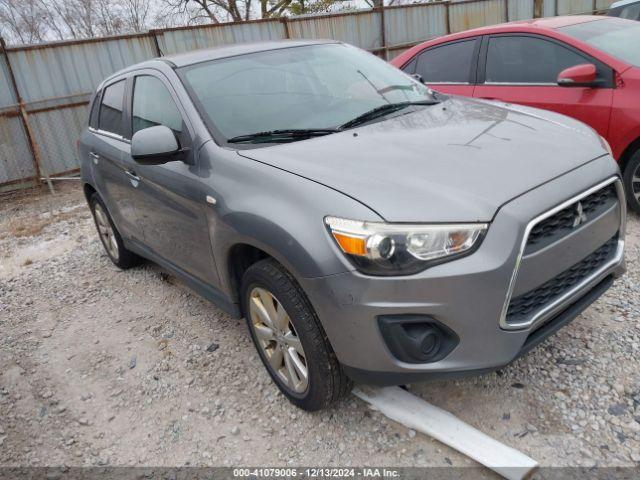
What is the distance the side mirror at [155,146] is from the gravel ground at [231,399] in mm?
1262

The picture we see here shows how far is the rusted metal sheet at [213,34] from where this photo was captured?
920cm

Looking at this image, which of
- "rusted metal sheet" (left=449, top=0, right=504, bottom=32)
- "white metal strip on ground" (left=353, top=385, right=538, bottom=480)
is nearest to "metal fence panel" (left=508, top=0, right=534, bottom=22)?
"rusted metal sheet" (left=449, top=0, right=504, bottom=32)

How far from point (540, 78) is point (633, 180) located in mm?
1188

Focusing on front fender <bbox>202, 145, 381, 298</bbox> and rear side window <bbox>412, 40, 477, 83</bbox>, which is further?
rear side window <bbox>412, 40, 477, 83</bbox>

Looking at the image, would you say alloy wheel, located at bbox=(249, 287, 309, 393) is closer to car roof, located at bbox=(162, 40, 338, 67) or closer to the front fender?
the front fender

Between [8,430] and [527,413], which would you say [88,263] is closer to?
[8,430]

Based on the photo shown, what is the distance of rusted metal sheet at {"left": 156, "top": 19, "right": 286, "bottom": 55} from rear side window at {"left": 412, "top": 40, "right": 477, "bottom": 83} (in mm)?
4487

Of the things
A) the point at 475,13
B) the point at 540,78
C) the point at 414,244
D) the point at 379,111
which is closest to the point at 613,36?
the point at 540,78

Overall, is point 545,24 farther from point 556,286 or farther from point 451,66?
point 556,286

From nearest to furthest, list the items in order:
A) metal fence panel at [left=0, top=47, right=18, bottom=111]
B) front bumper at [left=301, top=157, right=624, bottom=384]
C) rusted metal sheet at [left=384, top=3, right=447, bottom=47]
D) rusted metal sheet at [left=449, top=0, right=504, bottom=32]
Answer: front bumper at [left=301, top=157, right=624, bottom=384] → metal fence panel at [left=0, top=47, right=18, bottom=111] → rusted metal sheet at [left=384, top=3, right=447, bottom=47] → rusted metal sheet at [left=449, top=0, right=504, bottom=32]

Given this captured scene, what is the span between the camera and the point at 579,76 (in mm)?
4148

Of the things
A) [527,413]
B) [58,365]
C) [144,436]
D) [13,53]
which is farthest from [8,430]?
[13,53]

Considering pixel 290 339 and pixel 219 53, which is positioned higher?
pixel 219 53

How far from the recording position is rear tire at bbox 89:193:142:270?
14.9 feet
